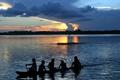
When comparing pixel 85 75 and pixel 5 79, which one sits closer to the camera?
pixel 5 79

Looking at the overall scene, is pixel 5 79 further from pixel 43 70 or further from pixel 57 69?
pixel 57 69

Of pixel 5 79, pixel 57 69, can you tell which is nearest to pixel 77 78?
pixel 57 69

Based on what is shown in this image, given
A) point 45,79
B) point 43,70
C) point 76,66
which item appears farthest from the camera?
point 76,66

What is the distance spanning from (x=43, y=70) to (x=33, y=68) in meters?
2.24

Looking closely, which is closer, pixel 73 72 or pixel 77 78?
pixel 77 78

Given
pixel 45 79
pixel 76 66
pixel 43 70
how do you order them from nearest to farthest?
pixel 45 79
pixel 43 70
pixel 76 66

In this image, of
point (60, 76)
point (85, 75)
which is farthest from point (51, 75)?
point (85, 75)

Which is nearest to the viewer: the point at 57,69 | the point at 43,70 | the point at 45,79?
the point at 45,79

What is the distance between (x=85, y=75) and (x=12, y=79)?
8.36m

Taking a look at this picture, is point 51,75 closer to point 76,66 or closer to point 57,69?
point 57,69

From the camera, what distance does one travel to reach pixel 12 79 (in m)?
39.4

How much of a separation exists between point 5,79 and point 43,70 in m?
4.35

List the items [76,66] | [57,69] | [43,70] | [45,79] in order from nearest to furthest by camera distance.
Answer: [45,79] < [43,70] < [57,69] < [76,66]

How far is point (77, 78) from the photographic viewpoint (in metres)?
40.1
